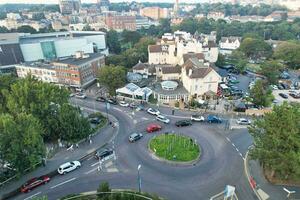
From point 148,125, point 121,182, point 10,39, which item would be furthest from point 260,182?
point 10,39

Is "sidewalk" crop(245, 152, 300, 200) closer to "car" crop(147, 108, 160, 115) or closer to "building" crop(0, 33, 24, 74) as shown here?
"car" crop(147, 108, 160, 115)

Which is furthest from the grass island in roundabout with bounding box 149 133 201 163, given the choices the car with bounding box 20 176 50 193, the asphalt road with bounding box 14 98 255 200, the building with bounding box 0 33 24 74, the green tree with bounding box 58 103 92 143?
the building with bounding box 0 33 24 74

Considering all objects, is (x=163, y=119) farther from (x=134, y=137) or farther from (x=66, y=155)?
(x=66, y=155)

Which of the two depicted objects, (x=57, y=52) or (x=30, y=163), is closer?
(x=30, y=163)

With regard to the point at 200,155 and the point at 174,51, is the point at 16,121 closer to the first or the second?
the point at 200,155

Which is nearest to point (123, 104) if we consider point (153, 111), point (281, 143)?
point (153, 111)
